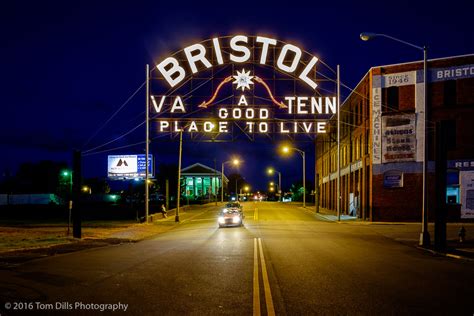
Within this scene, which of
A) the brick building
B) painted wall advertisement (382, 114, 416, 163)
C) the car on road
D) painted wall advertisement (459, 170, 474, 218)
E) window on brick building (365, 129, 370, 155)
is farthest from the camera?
window on brick building (365, 129, 370, 155)

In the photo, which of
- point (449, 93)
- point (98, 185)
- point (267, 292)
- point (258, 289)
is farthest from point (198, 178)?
point (267, 292)

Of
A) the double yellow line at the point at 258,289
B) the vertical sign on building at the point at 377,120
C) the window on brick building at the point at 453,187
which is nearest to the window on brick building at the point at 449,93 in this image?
the vertical sign on building at the point at 377,120

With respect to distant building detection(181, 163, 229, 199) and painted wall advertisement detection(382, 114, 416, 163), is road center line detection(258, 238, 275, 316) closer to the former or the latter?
painted wall advertisement detection(382, 114, 416, 163)

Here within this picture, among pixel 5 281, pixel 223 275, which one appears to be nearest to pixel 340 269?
pixel 223 275

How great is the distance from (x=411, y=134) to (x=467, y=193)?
599 centimetres

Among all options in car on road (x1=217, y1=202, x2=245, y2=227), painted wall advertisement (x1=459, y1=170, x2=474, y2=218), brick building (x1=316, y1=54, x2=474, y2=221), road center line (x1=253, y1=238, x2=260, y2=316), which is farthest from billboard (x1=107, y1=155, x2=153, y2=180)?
road center line (x1=253, y1=238, x2=260, y2=316)

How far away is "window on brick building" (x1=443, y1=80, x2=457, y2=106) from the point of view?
128ft

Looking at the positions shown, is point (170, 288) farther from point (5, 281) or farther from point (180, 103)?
point (180, 103)

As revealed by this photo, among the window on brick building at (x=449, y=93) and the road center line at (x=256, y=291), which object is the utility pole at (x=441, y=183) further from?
the window on brick building at (x=449, y=93)

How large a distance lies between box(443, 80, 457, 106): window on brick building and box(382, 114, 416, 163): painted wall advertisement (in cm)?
261

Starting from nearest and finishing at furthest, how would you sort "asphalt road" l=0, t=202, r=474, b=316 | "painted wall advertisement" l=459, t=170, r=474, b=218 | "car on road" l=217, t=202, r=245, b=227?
"asphalt road" l=0, t=202, r=474, b=316 → "car on road" l=217, t=202, r=245, b=227 → "painted wall advertisement" l=459, t=170, r=474, b=218

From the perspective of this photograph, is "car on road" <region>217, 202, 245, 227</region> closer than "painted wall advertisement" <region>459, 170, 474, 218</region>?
Yes

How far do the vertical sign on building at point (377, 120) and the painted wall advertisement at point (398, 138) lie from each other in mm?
306

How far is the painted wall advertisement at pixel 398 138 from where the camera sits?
3994 centimetres
